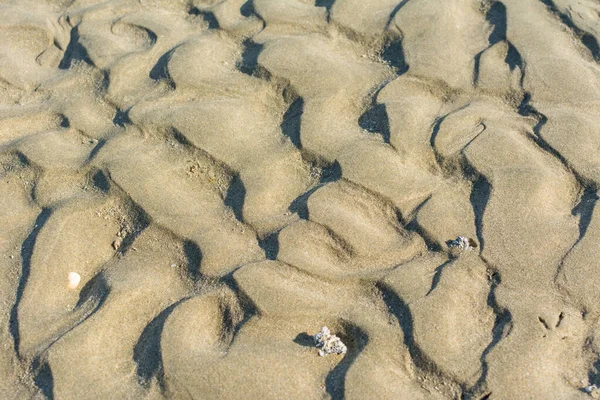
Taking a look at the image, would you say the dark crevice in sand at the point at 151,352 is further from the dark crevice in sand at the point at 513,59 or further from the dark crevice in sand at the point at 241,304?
the dark crevice in sand at the point at 513,59

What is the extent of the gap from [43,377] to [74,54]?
1561mm

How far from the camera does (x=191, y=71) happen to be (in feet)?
8.14

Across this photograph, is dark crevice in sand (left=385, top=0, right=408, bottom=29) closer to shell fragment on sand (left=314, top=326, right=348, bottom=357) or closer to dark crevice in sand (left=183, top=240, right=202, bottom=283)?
dark crevice in sand (left=183, top=240, right=202, bottom=283)

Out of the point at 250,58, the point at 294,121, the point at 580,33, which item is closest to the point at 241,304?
the point at 294,121

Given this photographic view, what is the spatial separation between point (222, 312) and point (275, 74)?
1051 millimetres

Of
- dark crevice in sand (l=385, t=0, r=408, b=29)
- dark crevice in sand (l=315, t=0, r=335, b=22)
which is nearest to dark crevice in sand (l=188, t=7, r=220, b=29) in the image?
dark crevice in sand (l=315, t=0, r=335, b=22)

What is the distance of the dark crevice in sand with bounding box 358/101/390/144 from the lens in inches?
86.4

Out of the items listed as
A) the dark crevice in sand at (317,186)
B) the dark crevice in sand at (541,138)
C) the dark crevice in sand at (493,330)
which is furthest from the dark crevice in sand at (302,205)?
the dark crevice in sand at (541,138)

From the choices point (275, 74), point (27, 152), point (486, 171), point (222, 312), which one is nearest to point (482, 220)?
point (486, 171)

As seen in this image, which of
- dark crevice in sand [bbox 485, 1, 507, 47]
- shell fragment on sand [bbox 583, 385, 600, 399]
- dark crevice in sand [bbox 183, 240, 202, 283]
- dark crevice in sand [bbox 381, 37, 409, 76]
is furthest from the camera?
dark crevice in sand [bbox 485, 1, 507, 47]

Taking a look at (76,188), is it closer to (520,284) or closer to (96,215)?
(96,215)

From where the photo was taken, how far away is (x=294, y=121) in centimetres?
226

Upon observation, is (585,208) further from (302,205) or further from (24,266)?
(24,266)

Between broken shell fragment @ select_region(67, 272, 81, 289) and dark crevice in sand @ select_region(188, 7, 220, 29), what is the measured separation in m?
1.34
